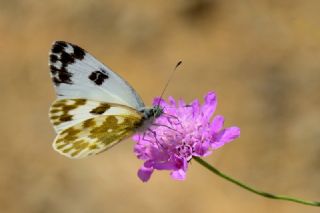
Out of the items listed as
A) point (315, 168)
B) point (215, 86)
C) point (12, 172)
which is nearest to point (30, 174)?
point (12, 172)

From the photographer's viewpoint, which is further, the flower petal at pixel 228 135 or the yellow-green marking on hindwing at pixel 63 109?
the yellow-green marking on hindwing at pixel 63 109

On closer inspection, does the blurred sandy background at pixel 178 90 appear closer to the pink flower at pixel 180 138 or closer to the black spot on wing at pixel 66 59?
the pink flower at pixel 180 138

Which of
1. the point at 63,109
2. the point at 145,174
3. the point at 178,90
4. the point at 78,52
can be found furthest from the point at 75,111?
the point at 178,90

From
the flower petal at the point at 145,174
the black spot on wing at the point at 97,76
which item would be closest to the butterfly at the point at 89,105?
the black spot on wing at the point at 97,76

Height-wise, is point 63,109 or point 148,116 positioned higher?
point 148,116

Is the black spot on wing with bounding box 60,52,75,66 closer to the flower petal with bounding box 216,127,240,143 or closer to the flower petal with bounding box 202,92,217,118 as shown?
the flower petal with bounding box 202,92,217,118

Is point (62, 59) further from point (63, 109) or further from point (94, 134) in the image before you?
point (94, 134)

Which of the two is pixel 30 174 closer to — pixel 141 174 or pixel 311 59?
pixel 311 59

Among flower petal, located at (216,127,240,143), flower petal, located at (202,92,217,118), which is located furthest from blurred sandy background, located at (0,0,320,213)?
flower petal, located at (216,127,240,143)
